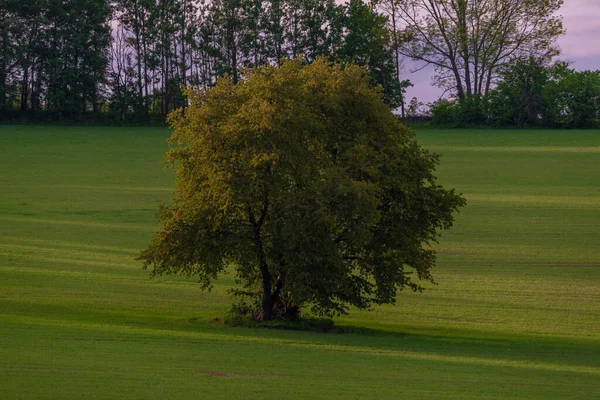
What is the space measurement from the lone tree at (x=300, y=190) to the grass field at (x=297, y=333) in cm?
189

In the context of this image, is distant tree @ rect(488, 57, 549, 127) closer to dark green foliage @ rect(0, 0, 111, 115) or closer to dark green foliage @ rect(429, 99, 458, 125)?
dark green foliage @ rect(429, 99, 458, 125)

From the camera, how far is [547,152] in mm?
64625

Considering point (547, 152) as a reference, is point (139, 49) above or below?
above

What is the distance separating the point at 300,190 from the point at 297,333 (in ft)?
13.1

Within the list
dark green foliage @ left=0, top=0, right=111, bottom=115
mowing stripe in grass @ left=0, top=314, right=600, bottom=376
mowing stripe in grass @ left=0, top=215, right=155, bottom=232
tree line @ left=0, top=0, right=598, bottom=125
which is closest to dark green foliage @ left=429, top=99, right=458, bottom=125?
tree line @ left=0, top=0, right=598, bottom=125

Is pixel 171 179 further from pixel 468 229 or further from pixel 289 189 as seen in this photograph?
pixel 289 189

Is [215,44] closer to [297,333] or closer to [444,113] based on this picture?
[444,113]

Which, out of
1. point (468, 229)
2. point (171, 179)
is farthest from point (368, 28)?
point (468, 229)

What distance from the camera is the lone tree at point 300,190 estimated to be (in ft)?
70.7

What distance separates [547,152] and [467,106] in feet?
67.7

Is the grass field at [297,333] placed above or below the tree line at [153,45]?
below

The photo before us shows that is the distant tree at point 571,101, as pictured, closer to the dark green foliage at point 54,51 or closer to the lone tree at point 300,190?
the dark green foliage at point 54,51

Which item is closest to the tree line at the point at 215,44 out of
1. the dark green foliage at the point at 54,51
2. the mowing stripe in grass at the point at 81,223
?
the dark green foliage at the point at 54,51

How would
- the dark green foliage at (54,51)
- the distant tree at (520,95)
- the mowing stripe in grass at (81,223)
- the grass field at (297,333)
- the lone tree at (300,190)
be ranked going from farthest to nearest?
the dark green foliage at (54,51)
the distant tree at (520,95)
the mowing stripe in grass at (81,223)
the lone tree at (300,190)
the grass field at (297,333)
